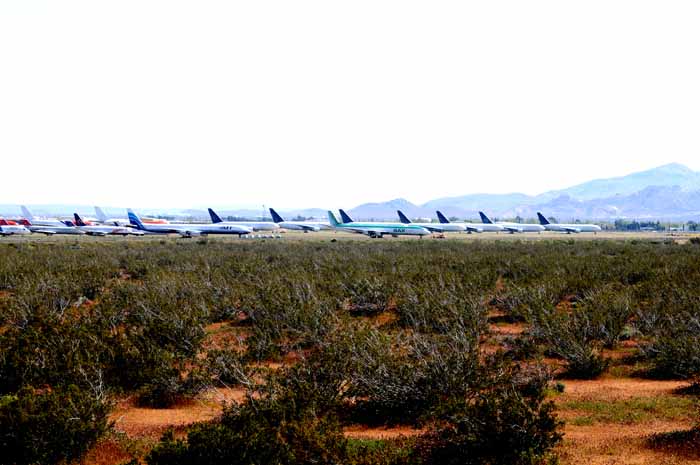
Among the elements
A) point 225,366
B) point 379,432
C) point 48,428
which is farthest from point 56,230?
point 379,432

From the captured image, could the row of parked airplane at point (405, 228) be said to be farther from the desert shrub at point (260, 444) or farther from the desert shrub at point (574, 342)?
the desert shrub at point (260, 444)

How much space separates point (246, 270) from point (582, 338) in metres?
21.3

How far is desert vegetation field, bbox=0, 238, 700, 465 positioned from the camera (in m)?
9.51

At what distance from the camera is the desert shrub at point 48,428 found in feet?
32.1

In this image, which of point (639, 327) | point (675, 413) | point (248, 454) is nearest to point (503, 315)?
point (639, 327)

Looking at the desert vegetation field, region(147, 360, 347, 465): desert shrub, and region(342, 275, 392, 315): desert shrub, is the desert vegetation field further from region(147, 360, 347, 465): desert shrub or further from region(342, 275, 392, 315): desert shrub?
region(342, 275, 392, 315): desert shrub

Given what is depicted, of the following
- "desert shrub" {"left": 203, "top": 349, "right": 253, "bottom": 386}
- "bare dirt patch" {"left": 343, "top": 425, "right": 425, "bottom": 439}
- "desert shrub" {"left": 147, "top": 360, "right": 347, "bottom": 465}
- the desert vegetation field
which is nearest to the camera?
"desert shrub" {"left": 147, "top": 360, "right": 347, "bottom": 465}

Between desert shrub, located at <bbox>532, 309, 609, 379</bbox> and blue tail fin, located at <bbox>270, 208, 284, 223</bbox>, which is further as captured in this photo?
blue tail fin, located at <bbox>270, 208, 284, 223</bbox>

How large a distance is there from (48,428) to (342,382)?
5.91 m

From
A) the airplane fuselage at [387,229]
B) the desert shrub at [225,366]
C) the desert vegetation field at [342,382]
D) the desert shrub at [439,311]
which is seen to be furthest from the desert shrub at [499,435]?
the airplane fuselage at [387,229]

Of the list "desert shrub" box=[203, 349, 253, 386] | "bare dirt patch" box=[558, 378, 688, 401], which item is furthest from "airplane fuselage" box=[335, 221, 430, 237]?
"desert shrub" box=[203, 349, 253, 386]

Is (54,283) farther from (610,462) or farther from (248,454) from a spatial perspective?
(610,462)

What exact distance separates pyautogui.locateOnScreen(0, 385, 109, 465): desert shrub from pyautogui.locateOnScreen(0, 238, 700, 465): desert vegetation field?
0.03 meters

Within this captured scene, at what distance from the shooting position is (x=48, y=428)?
9.88 m
